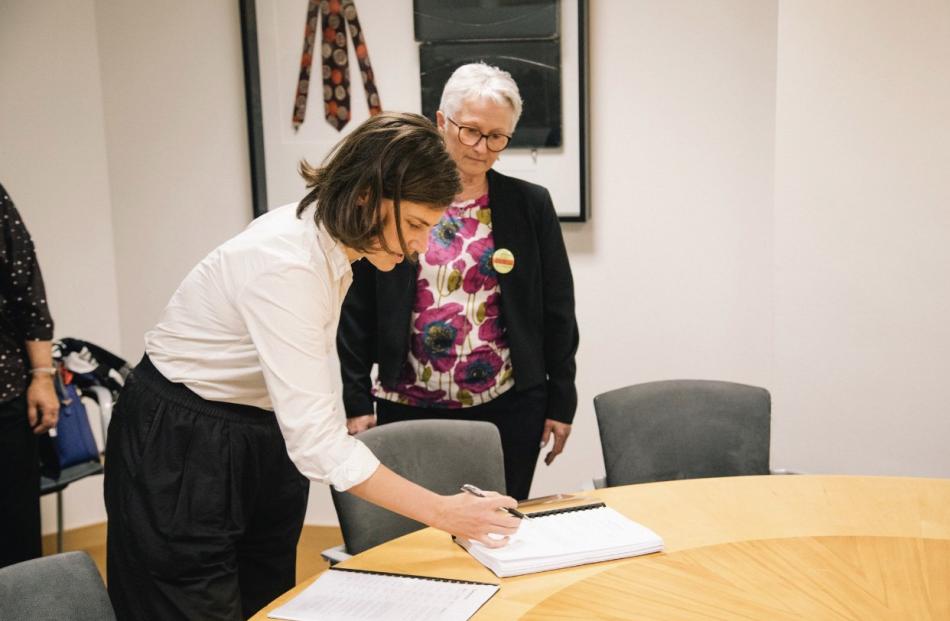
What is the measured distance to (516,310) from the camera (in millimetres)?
2426

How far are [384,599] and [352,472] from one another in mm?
203

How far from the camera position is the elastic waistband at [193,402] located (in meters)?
1.70

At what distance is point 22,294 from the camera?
99.9 inches

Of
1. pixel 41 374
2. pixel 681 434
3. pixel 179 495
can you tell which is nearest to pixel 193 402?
pixel 179 495

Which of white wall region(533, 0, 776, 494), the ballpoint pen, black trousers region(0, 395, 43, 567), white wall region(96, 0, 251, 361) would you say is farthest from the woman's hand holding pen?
white wall region(96, 0, 251, 361)

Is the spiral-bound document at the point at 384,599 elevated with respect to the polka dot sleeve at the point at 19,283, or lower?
lower

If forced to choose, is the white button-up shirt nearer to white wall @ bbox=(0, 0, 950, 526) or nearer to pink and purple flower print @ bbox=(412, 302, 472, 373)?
pink and purple flower print @ bbox=(412, 302, 472, 373)

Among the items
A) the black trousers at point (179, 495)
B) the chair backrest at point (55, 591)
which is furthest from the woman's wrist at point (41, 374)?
the chair backrest at point (55, 591)

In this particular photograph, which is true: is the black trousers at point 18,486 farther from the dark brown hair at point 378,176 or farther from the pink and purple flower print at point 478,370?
the dark brown hair at point 378,176

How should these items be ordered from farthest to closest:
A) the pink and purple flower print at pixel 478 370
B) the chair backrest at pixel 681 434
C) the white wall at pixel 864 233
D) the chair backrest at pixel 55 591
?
the white wall at pixel 864 233 < the chair backrest at pixel 681 434 < the pink and purple flower print at pixel 478 370 < the chair backrest at pixel 55 591

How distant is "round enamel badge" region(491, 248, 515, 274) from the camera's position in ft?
7.88

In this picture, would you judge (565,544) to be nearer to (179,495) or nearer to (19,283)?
(179,495)

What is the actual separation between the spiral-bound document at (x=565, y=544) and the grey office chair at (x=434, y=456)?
37 centimetres

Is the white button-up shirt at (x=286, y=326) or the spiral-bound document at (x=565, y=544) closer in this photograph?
the white button-up shirt at (x=286, y=326)
